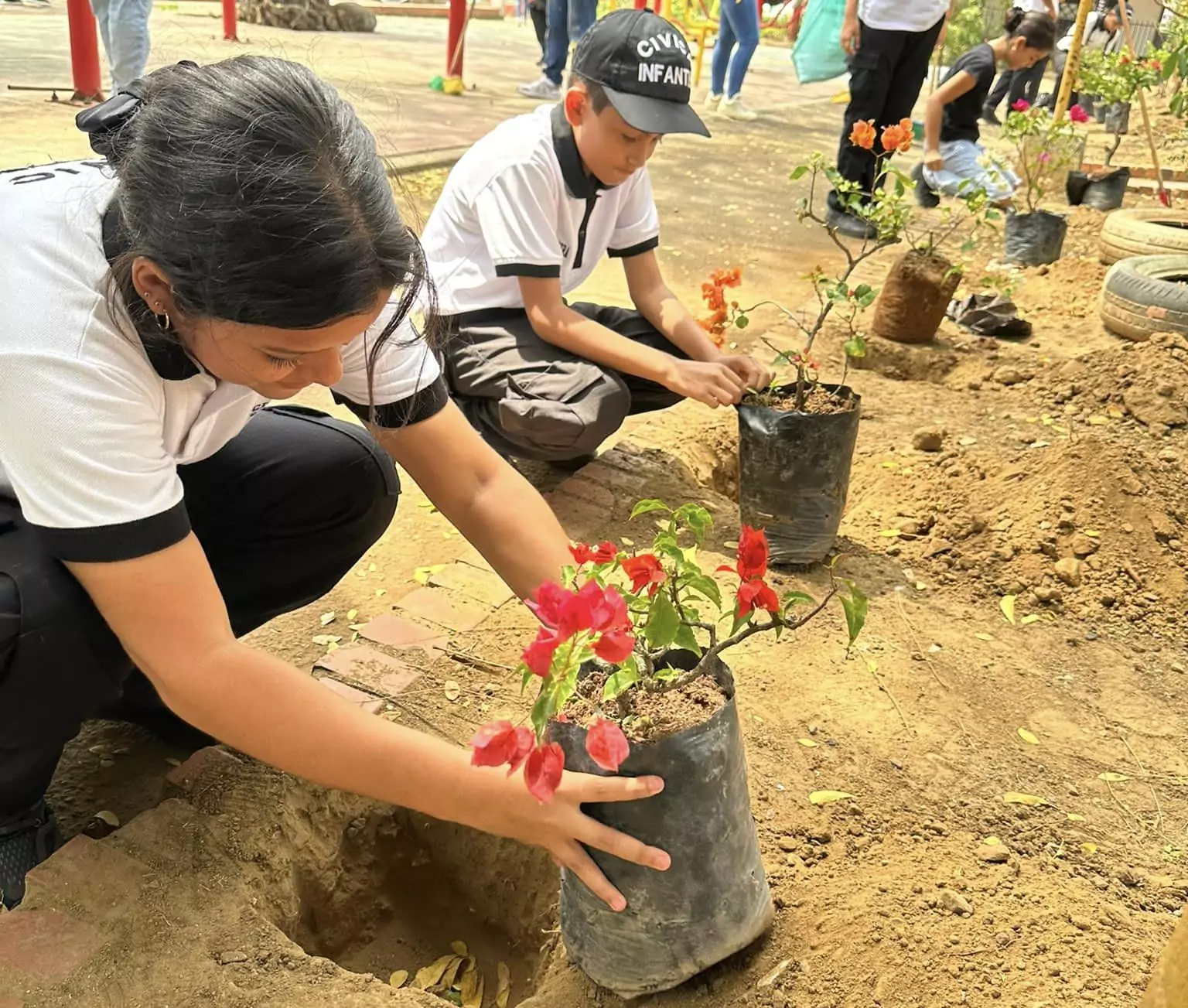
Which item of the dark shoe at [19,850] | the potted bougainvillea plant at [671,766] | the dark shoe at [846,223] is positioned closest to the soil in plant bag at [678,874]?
the potted bougainvillea plant at [671,766]

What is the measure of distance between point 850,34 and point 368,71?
570 cm

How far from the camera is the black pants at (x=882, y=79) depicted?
18.3 feet

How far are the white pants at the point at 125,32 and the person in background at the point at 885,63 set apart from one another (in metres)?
4.11

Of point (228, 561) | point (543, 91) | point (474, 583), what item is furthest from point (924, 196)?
point (228, 561)

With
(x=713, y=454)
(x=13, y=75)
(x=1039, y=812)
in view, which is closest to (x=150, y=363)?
(x=1039, y=812)

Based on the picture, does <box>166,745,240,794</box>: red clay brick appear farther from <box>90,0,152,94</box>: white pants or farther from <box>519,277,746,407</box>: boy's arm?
<box>90,0,152,94</box>: white pants

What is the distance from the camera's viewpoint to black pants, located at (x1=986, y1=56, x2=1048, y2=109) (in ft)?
36.0

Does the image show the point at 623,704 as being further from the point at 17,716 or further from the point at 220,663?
the point at 17,716

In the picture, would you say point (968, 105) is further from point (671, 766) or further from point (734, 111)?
point (671, 766)

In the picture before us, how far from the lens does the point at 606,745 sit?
1.12 meters

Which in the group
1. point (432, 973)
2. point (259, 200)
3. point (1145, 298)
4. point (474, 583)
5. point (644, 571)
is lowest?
point (432, 973)

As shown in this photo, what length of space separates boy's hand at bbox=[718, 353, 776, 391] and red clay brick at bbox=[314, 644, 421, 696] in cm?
116

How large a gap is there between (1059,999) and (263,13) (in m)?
15.8

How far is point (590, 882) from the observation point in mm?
1376
